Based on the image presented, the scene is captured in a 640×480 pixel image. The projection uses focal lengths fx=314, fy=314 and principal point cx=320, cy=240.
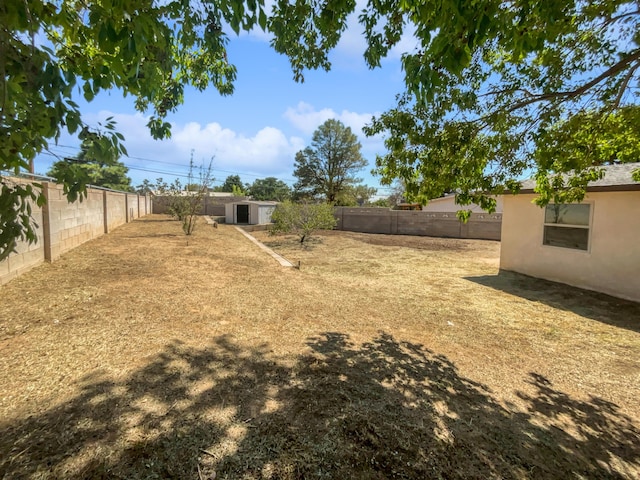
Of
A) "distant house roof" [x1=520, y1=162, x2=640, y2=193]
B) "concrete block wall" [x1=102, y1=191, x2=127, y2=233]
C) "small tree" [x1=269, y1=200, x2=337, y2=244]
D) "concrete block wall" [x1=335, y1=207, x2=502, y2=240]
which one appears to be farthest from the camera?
"concrete block wall" [x1=335, y1=207, x2=502, y2=240]

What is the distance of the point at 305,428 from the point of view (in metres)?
2.25

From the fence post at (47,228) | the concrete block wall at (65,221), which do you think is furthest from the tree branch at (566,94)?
the fence post at (47,228)

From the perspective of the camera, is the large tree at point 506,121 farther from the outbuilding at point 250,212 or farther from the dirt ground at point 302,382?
the outbuilding at point 250,212

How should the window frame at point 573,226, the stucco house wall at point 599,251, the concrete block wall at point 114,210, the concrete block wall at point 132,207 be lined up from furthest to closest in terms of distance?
the concrete block wall at point 132,207
the concrete block wall at point 114,210
the window frame at point 573,226
the stucco house wall at point 599,251

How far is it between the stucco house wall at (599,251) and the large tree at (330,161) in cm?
2649

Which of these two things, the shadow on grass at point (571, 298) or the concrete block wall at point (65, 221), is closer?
the shadow on grass at point (571, 298)

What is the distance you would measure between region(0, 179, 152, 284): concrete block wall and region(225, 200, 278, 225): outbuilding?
38.2ft

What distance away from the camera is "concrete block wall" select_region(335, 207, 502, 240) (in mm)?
17417

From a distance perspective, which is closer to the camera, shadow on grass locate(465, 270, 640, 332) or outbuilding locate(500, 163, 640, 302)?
shadow on grass locate(465, 270, 640, 332)

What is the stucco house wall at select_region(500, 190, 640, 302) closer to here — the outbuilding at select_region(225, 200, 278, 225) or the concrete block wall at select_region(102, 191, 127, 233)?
the concrete block wall at select_region(102, 191, 127, 233)

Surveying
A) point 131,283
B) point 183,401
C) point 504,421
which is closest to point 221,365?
point 183,401

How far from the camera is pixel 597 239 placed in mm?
6648

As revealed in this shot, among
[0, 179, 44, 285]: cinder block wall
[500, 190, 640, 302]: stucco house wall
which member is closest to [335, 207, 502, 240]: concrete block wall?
[500, 190, 640, 302]: stucco house wall

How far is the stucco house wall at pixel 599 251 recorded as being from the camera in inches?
242
